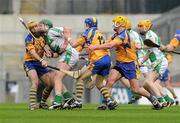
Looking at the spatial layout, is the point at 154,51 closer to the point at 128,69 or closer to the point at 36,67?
the point at 128,69

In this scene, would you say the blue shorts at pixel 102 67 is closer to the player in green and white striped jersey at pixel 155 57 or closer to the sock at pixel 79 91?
the sock at pixel 79 91

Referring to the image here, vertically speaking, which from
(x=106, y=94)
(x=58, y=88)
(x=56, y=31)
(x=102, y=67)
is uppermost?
(x=56, y=31)

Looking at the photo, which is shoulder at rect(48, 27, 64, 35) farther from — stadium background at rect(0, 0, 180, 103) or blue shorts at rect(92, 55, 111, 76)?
stadium background at rect(0, 0, 180, 103)

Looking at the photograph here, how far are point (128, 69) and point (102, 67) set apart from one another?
2.08 ft

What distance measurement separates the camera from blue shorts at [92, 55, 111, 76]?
55.0 ft

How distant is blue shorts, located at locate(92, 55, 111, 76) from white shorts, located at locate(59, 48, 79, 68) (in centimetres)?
42

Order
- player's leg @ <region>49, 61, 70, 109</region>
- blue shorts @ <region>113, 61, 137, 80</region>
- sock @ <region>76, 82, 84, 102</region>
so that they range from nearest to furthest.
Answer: blue shorts @ <region>113, 61, 137, 80</region>, player's leg @ <region>49, 61, 70, 109</region>, sock @ <region>76, 82, 84, 102</region>

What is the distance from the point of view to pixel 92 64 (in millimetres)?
17125

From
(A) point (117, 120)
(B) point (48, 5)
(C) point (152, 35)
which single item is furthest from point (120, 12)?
(A) point (117, 120)

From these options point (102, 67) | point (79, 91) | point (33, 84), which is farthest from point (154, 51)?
point (33, 84)

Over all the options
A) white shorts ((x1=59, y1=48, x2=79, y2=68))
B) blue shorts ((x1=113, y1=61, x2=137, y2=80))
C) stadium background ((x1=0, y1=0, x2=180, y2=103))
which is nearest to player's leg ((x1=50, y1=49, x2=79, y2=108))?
white shorts ((x1=59, y1=48, x2=79, y2=68))

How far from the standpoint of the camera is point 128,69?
53.6ft

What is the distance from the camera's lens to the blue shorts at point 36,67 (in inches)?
661

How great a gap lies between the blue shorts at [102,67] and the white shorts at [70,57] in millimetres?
423
